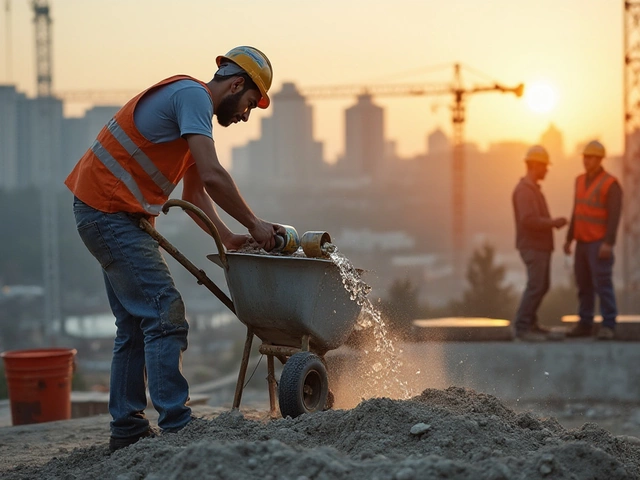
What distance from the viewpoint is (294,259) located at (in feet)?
13.9

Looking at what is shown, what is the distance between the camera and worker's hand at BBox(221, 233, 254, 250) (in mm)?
4551

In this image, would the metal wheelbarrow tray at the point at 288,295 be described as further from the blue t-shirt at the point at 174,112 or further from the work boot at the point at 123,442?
the work boot at the point at 123,442

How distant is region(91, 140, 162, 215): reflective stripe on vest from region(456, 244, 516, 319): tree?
25133mm

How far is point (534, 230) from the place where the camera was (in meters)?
8.62

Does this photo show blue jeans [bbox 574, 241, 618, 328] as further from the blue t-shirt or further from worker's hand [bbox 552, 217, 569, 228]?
the blue t-shirt

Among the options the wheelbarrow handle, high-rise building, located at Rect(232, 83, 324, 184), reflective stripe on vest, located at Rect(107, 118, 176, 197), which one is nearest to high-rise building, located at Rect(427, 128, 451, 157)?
high-rise building, located at Rect(232, 83, 324, 184)

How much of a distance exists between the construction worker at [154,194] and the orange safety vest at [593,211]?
16.6 feet

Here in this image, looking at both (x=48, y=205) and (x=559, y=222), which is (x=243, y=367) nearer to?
(x=559, y=222)

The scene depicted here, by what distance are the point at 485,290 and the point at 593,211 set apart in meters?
22.2

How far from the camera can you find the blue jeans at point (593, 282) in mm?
8375

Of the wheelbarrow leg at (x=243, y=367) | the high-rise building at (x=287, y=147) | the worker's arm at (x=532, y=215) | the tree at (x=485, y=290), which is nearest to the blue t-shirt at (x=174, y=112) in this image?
the wheelbarrow leg at (x=243, y=367)

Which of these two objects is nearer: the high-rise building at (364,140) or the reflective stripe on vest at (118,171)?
the reflective stripe on vest at (118,171)

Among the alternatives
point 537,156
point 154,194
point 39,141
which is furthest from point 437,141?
point 154,194

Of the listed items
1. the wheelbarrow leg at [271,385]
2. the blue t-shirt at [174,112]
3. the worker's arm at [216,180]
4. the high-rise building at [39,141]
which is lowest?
the wheelbarrow leg at [271,385]
